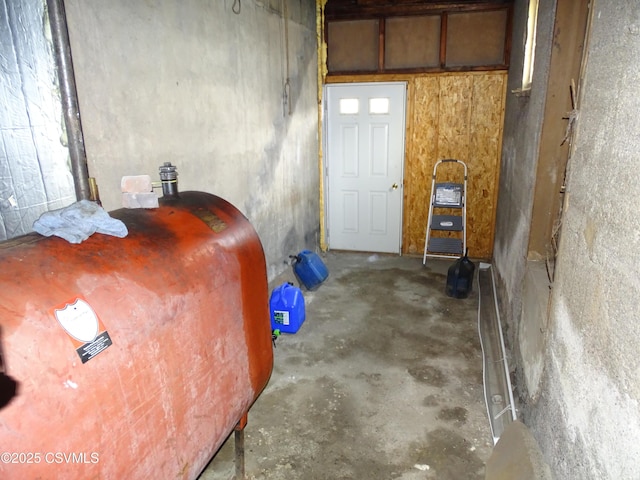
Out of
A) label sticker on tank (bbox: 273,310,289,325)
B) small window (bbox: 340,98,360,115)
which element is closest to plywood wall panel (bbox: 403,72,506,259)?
small window (bbox: 340,98,360,115)

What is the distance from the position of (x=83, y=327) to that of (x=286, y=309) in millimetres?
2583

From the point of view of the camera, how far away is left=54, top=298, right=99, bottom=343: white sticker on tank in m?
1.13

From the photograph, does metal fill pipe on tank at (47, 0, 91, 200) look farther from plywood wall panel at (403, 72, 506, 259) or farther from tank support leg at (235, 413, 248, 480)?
plywood wall panel at (403, 72, 506, 259)

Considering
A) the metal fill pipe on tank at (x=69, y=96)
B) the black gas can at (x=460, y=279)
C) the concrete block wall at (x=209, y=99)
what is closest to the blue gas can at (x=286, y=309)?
the concrete block wall at (x=209, y=99)

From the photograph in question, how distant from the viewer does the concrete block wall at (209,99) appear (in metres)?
2.11

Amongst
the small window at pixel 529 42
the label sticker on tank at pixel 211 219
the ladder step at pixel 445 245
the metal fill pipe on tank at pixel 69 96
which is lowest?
the ladder step at pixel 445 245

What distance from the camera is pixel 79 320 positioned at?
1.16 m

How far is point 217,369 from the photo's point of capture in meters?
1.72

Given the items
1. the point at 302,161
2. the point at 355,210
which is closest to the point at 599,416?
the point at 302,161

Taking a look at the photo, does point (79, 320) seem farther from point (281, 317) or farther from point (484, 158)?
point (484, 158)

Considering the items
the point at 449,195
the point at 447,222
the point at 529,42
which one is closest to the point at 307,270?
the point at 447,222

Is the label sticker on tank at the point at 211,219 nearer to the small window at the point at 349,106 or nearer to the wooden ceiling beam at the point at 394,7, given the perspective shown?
the small window at the point at 349,106

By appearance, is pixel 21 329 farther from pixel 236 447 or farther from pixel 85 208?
pixel 236 447

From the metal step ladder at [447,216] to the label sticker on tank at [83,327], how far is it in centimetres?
454
